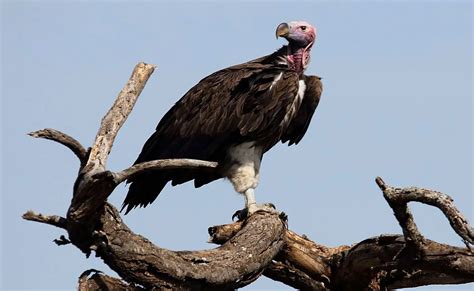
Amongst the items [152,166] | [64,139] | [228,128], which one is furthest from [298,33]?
[64,139]

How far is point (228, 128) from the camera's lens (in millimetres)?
9492

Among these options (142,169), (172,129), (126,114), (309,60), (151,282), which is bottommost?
(151,282)

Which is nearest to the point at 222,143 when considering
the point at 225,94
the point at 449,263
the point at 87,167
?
the point at 225,94

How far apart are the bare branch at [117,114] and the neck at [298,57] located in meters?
3.42

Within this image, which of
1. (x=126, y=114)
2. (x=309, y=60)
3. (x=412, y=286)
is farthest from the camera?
(x=309, y=60)

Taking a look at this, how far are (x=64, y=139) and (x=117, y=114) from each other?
58 centimetres

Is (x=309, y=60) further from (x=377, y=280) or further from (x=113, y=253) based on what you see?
(x=113, y=253)

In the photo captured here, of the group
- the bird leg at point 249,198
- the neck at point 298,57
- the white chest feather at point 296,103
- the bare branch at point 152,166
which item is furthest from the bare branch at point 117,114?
the neck at point 298,57

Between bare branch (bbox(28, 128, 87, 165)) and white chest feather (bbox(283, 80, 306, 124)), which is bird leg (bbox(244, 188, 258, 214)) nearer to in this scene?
white chest feather (bbox(283, 80, 306, 124))

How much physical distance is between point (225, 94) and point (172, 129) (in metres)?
0.57

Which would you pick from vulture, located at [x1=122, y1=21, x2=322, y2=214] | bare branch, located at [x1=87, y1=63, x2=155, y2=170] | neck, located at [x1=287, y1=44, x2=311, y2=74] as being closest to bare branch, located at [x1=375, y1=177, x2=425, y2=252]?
bare branch, located at [x1=87, y1=63, x2=155, y2=170]

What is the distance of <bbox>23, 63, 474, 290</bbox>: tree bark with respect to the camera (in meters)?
6.09

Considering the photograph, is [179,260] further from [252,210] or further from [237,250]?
[252,210]

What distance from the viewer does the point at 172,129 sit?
9688 mm
